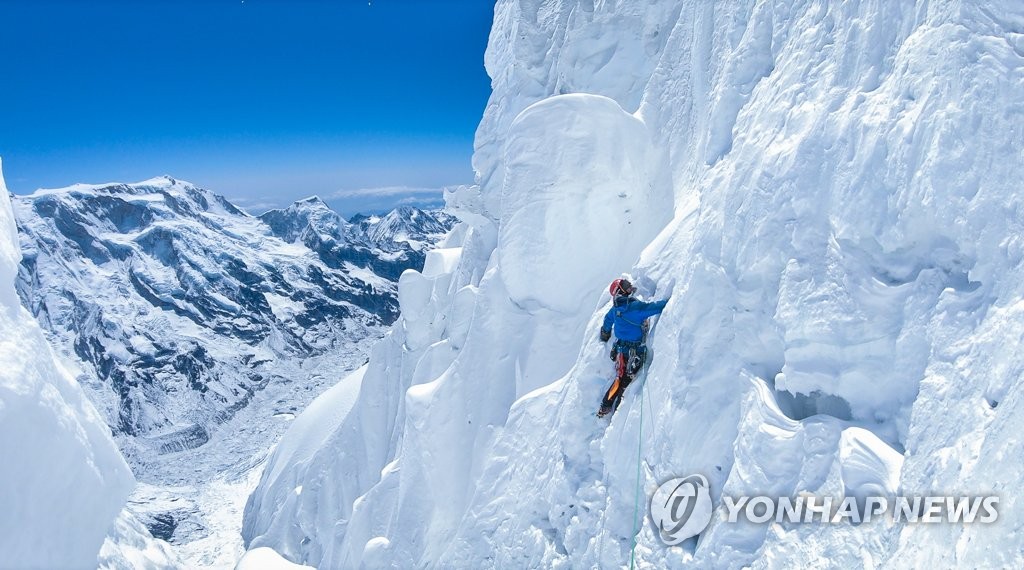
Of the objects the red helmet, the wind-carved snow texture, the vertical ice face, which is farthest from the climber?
the vertical ice face

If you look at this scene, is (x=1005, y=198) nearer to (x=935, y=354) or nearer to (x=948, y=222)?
(x=948, y=222)

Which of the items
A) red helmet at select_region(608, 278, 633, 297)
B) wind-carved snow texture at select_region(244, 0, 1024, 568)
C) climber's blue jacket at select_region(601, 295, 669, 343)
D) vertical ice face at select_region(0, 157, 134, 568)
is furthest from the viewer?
red helmet at select_region(608, 278, 633, 297)

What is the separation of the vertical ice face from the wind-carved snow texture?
7047 mm

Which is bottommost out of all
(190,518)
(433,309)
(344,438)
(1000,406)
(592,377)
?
(190,518)

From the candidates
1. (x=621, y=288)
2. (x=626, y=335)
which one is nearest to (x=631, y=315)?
(x=626, y=335)

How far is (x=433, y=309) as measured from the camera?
2472 cm

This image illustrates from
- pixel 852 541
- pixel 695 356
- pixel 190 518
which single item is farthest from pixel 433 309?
pixel 190 518

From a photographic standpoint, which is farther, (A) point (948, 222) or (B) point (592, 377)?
(B) point (592, 377)

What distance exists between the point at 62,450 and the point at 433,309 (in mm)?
15345

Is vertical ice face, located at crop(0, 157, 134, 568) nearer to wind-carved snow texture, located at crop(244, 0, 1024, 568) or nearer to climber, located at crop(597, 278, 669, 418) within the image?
wind-carved snow texture, located at crop(244, 0, 1024, 568)

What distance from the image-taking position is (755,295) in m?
7.16

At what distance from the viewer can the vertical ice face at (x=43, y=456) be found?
9352 mm

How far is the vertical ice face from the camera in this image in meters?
9.35

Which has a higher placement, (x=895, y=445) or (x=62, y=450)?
(x=895, y=445)
